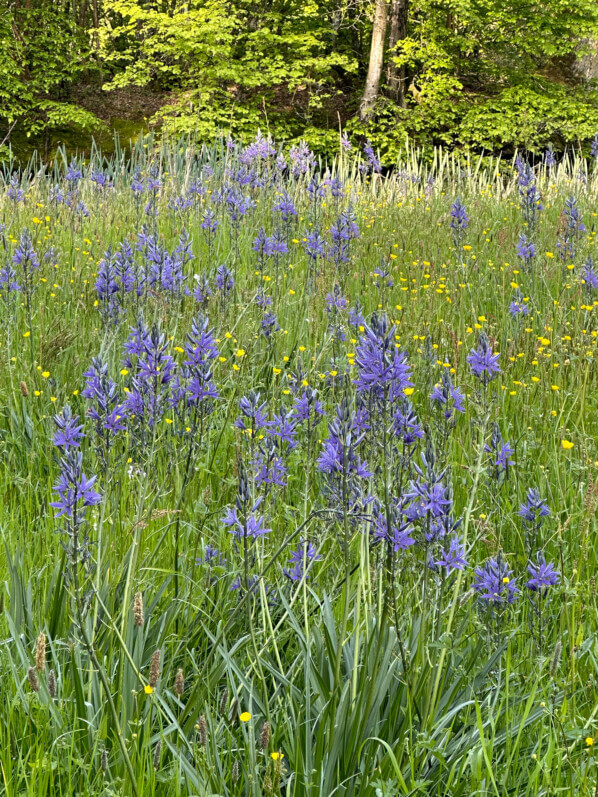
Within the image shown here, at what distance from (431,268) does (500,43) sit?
15621mm

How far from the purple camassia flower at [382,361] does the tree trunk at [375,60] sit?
54.7ft

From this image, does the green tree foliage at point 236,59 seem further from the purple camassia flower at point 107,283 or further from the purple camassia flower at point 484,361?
the purple camassia flower at point 484,361

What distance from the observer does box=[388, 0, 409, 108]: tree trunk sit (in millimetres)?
16844

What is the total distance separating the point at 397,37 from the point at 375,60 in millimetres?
1072

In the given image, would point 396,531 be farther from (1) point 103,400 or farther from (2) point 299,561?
(1) point 103,400

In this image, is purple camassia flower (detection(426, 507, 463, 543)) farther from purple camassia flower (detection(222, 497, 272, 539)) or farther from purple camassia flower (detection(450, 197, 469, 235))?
purple camassia flower (detection(450, 197, 469, 235))

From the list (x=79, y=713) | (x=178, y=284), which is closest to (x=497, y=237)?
(x=178, y=284)

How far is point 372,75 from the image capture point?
1669cm

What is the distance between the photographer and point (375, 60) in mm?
16625

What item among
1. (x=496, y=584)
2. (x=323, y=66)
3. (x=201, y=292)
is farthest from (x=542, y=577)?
(x=323, y=66)

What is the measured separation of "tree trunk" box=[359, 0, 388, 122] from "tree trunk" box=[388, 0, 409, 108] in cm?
37

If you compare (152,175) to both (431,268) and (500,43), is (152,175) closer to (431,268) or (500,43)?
(431,268)

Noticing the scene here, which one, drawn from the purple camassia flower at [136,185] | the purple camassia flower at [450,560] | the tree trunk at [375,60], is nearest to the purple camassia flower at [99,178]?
the purple camassia flower at [136,185]

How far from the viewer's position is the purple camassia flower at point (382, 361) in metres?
1.33
